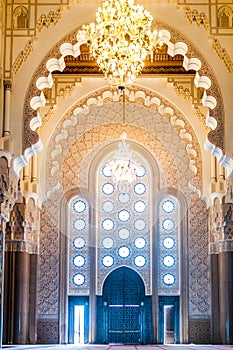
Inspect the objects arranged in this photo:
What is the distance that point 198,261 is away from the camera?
16594 millimetres

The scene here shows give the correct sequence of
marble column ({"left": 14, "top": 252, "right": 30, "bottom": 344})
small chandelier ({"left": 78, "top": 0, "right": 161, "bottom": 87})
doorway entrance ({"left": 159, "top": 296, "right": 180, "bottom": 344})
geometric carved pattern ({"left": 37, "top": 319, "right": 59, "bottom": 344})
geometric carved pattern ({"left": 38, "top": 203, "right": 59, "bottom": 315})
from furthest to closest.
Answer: doorway entrance ({"left": 159, "top": 296, "right": 180, "bottom": 344}) < geometric carved pattern ({"left": 38, "top": 203, "right": 59, "bottom": 315}) < geometric carved pattern ({"left": 37, "top": 319, "right": 59, "bottom": 344}) < marble column ({"left": 14, "top": 252, "right": 30, "bottom": 344}) < small chandelier ({"left": 78, "top": 0, "right": 161, "bottom": 87})

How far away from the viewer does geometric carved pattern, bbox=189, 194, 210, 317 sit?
53.9 ft

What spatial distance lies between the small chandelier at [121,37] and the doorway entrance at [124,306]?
26.2ft

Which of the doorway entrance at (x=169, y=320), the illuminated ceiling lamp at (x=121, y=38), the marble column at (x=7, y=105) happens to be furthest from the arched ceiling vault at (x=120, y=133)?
the illuminated ceiling lamp at (x=121, y=38)

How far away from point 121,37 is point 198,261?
7.90m

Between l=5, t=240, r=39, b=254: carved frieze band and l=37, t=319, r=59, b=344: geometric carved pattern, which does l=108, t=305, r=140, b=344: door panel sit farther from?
l=5, t=240, r=39, b=254: carved frieze band

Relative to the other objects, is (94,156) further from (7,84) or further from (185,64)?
(7,84)

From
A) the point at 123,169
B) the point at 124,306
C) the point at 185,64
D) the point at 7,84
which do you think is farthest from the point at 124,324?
the point at 7,84

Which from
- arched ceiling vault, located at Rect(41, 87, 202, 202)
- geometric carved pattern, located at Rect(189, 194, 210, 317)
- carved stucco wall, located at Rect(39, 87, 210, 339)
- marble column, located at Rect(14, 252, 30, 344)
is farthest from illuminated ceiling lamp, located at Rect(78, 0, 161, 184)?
geometric carved pattern, located at Rect(189, 194, 210, 317)

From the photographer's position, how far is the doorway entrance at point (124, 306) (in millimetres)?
17062

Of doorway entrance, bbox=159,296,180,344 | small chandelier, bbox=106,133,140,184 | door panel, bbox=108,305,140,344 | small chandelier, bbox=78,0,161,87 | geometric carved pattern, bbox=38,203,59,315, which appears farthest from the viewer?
door panel, bbox=108,305,140,344

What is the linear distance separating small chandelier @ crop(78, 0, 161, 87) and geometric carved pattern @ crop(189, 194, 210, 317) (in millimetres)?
7171

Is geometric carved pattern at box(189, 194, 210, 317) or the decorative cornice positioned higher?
the decorative cornice

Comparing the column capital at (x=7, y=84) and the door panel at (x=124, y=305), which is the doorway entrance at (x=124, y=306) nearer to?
the door panel at (x=124, y=305)
